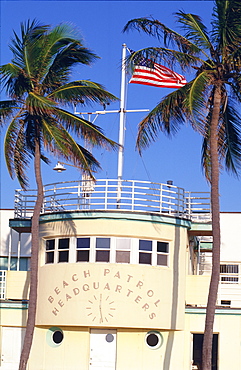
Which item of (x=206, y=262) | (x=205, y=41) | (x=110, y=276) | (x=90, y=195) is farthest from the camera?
(x=206, y=262)

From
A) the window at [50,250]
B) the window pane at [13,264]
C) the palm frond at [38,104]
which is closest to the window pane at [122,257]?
the window at [50,250]

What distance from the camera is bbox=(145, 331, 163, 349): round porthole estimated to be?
1125 inches

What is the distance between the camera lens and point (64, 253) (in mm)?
28797

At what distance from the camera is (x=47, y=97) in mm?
27312

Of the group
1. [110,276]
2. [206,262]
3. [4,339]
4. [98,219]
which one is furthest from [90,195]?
[206,262]

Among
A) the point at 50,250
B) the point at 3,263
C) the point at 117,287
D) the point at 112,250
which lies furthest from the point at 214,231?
the point at 3,263

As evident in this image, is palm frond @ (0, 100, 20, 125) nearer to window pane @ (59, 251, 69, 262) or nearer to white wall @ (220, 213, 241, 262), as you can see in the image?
window pane @ (59, 251, 69, 262)

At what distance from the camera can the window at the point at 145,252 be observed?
28344 mm

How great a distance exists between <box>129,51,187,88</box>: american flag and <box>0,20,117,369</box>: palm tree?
5.60 ft

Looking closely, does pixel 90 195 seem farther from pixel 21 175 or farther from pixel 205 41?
pixel 205 41

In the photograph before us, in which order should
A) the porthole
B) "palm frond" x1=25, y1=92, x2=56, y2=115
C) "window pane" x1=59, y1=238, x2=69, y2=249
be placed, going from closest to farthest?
"palm frond" x1=25, y1=92, x2=56, y2=115, "window pane" x1=59, y1=238, x2=69, y2=249, the porthole

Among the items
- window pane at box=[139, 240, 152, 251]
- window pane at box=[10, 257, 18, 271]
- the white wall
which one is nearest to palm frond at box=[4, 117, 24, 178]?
window pane at box=[139, 240, 152, 251]

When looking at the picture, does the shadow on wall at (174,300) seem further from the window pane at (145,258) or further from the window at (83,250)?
the window at (83,250)

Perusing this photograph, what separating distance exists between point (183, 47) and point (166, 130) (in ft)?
9.86
